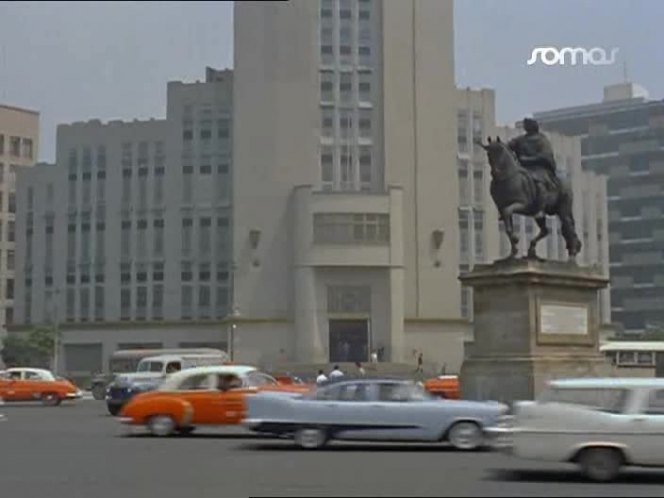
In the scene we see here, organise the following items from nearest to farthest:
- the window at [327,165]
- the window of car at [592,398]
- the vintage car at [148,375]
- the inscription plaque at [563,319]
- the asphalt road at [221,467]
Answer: the asphalt road at [221,467] < the window of car at [592,398] < the inscription plaque at [563,319] < the vintage car at [148,375] < the window at [327,165]

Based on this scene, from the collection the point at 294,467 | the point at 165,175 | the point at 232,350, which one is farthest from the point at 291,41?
the point at 294,467

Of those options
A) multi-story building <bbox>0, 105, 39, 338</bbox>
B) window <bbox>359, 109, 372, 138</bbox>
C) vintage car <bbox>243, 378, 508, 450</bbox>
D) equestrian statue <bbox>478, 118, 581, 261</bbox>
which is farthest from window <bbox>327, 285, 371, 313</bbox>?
vintage car <bbox>243, 378, 508, 450</bbox>

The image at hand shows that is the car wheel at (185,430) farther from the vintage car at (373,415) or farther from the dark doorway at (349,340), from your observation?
the dark doorway at (349,340)

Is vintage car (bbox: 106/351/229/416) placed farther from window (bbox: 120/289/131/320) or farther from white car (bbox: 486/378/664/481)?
window (bbox: 120/289/131/320)

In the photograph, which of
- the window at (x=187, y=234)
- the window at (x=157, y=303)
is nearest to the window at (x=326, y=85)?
the window at (x=187, y=234)

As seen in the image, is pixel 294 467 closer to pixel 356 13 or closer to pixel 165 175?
pixel 356 13

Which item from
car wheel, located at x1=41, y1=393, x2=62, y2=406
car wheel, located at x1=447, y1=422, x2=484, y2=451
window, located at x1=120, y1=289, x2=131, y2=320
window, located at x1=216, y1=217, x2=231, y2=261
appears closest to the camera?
car wheel, located at x1=447, y1=422, x2=484, y2=451

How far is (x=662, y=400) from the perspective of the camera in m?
14.4

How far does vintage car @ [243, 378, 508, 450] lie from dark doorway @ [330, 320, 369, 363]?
173 feet

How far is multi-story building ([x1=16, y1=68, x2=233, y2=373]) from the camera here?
78938 mm

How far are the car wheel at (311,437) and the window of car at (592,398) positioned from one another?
5.96m

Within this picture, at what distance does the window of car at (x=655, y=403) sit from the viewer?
46.8ft

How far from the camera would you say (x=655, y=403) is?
47.2 feet

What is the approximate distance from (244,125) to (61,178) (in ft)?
54.4
